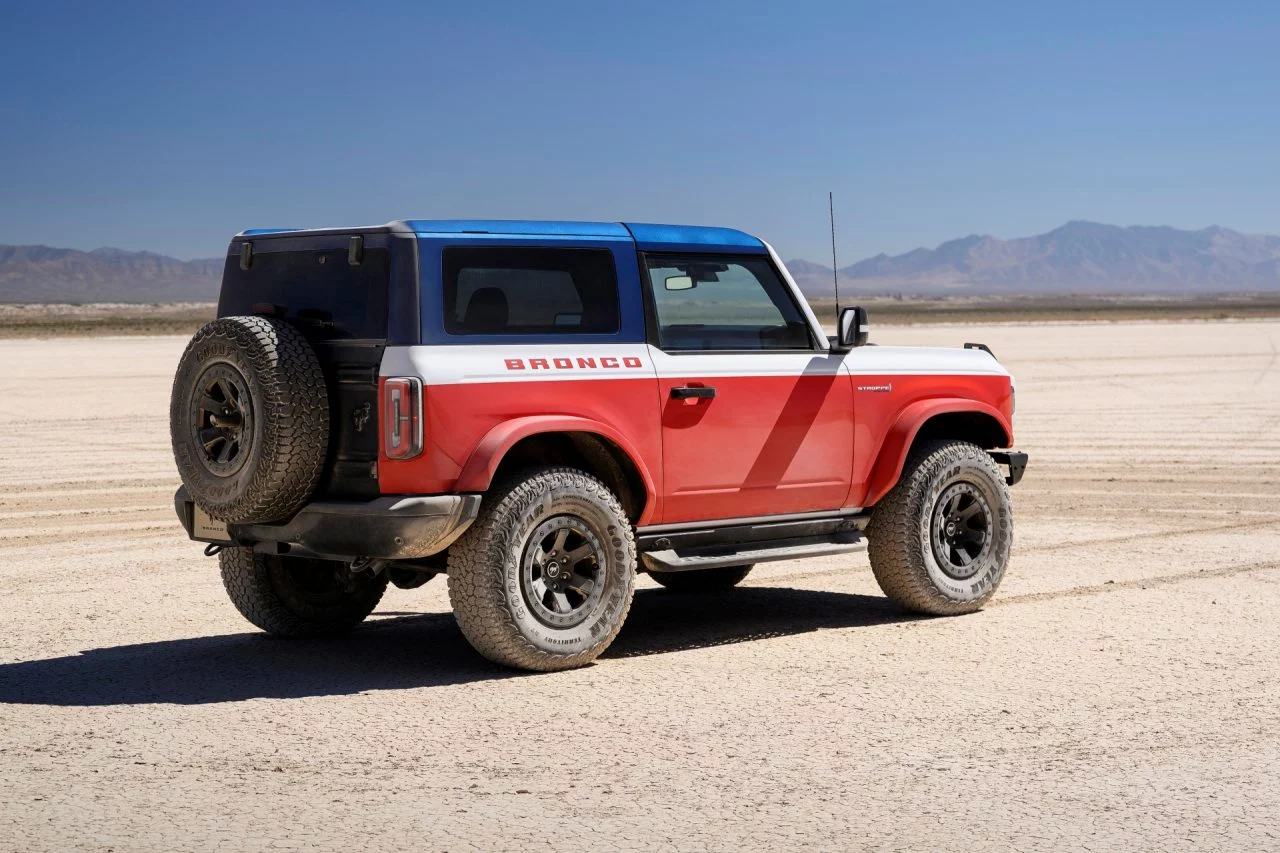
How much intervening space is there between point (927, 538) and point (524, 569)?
263 cm

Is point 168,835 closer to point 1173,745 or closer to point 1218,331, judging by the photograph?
point 1173,745

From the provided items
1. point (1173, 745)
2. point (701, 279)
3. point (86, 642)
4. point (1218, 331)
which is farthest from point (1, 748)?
point (1218, 331)

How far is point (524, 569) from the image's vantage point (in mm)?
7633

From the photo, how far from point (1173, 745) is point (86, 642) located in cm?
541

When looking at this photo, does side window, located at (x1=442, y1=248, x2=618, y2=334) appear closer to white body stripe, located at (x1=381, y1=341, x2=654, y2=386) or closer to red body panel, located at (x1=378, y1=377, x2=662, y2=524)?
white body stripe, located at (x1=381, y1=341, x2=654, y2=386)

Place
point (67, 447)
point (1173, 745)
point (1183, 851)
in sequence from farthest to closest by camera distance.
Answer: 1. point (67, 447)
2. point (1173, 745)
3. point (1183, 851)

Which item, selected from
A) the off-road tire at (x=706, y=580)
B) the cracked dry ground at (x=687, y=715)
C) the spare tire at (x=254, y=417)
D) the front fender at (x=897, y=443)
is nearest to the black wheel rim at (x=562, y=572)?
the cracked dry ground at (x=687, y=715)

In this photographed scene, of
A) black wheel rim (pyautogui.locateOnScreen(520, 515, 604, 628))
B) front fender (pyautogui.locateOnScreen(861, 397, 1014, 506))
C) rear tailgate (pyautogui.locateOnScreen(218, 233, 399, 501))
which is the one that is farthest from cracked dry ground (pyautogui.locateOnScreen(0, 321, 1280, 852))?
rear tailgate (pyautogui.locateOnScreen(218, 233, 399, 501))

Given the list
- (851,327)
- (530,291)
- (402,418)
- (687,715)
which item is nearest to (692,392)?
(530,291)

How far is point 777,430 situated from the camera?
864cm

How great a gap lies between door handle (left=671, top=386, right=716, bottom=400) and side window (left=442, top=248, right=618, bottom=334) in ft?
1.44

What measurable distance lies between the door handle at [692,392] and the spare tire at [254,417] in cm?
175

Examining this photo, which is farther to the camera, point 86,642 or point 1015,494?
point 1015,494

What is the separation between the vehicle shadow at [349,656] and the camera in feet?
24.7
